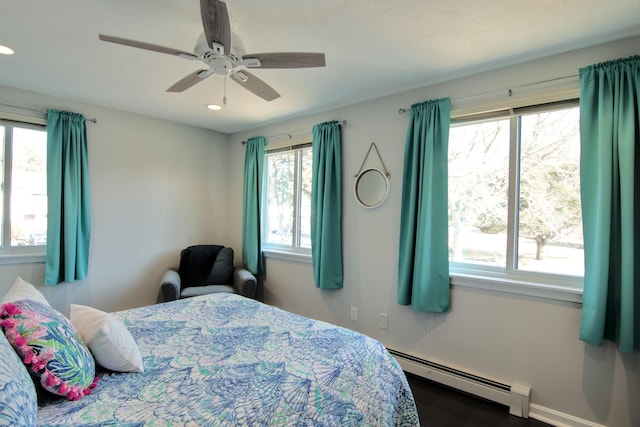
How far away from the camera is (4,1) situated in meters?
1.74

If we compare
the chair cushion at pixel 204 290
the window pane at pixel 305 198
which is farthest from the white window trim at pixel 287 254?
the chair cushion at pixel 204 290

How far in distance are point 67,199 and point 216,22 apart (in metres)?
2.73

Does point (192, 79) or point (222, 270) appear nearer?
point (192, 79)

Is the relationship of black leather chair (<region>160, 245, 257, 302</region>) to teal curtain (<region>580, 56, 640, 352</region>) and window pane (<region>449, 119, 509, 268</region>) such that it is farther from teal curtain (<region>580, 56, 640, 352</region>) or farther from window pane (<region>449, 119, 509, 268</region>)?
teal curtain (<region>580, 56, 640, 352</region>)

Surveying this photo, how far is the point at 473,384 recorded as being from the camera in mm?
2467

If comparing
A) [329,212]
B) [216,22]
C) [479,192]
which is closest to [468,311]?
[479,192]

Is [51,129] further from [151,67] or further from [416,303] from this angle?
[416,303]

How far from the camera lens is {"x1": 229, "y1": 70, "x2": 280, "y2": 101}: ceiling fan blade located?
6.13 ft

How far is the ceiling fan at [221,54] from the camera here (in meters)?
1.38

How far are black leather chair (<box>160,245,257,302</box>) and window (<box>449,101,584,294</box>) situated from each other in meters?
2.24

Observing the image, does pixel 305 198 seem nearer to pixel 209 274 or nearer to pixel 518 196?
pixel 209 274

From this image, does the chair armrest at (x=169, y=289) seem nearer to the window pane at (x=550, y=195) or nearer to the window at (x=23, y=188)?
the window at (x=23, y=188)

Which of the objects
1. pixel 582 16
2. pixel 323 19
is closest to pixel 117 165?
pixel 323 19

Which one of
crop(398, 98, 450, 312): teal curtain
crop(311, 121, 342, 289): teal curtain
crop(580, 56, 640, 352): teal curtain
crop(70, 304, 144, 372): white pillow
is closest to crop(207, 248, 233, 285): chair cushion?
crop(311, 121, 342, 289): teal curtain
